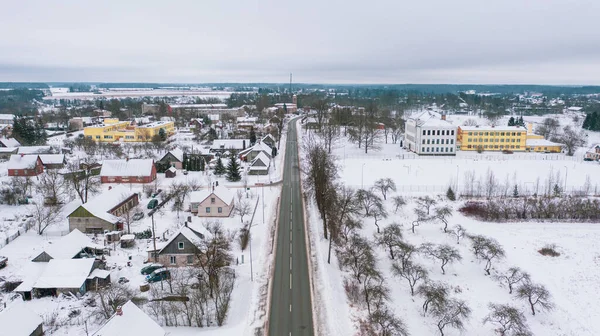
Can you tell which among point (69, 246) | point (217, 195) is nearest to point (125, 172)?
point (217, 195)

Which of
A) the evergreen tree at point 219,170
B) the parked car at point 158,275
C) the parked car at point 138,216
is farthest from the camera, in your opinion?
the evergreen tree at point 219,170

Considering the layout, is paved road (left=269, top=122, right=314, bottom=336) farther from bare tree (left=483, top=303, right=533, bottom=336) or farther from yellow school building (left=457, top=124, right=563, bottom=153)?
yellow school building (left=457, top=124, right=563, bottom=153)

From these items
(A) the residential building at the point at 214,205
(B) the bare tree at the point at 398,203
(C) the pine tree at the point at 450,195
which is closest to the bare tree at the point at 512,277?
(B) the bare tree at the point at 398,203

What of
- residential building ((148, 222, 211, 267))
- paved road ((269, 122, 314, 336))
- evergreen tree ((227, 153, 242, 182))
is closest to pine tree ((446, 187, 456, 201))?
paved road ((269, 122, 314, 336))

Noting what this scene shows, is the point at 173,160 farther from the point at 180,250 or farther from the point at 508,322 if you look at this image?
the point at 508,322

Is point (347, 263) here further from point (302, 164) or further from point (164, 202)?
point (302, 164)

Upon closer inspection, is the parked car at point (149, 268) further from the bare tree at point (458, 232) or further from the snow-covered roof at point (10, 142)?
the snow-covered roof at point (10, 142)
